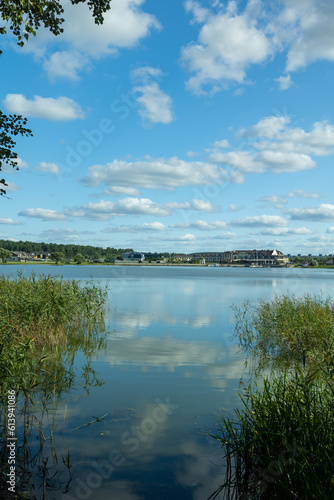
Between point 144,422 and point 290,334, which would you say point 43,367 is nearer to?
point 144,422

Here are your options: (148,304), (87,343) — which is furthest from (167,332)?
(148,304)

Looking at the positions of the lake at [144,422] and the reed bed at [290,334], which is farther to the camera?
the reed bed at [290,334]

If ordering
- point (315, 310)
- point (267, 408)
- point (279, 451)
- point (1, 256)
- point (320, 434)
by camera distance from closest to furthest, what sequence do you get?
point (320, 434) < point (279, 451) < point (267, 408) < point (315, 310) < point (1, 256)

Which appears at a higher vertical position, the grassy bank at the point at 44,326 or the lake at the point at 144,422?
the grassy bank at the point at 44,326

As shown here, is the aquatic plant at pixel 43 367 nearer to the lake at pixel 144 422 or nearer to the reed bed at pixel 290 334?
the lake at pixel 144 422

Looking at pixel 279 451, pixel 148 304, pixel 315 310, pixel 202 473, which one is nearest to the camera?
pixel 279 451

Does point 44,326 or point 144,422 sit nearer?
point 144,422

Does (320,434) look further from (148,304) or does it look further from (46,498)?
(148,304)

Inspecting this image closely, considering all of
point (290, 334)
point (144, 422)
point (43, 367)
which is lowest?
point (144, 422)

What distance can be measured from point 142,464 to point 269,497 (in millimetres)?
2891

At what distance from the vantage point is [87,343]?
19078 millimetres

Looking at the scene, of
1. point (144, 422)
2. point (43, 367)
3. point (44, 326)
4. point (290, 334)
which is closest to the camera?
point (144, 422)

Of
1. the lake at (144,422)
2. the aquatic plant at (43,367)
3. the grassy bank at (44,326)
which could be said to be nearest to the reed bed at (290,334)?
the lake at (144,422)

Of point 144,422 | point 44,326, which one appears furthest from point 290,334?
point 44,326
